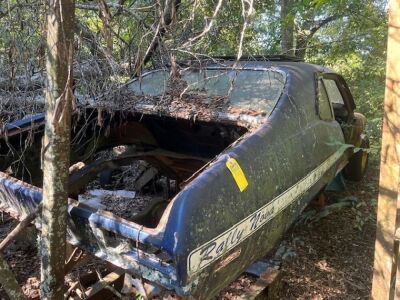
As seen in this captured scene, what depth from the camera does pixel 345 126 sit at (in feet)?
14.1

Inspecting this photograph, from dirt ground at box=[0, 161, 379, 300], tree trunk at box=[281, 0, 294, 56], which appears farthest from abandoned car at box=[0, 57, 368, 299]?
tree trunk at box=[281, 0, 294, 56]

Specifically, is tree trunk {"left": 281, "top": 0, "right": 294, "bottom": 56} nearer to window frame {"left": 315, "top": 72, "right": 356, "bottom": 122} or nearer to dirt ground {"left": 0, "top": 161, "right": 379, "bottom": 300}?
window frame {"left": 315, "top": 72, "right": 356, "bottom": 122}

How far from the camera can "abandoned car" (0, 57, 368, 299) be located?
6.73ft

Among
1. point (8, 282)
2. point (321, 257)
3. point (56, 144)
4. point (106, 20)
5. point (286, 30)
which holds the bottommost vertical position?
point (321, 257)

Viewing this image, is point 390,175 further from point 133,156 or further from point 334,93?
point 334,93

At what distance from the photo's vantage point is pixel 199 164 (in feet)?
12.8

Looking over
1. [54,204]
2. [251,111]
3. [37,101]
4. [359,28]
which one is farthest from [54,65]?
[359,28]

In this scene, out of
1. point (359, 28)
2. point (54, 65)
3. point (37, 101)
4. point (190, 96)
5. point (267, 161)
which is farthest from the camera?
point (359, 28)

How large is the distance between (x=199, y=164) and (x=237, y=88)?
86cm

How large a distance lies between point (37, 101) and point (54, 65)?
1.27 metres

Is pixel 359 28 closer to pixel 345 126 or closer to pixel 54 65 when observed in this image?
pixel 345 126

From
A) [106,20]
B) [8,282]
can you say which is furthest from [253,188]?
[8,282]

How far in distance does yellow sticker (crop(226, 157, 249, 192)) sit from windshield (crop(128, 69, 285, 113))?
76cm

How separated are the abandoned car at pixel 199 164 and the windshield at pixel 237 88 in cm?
1
